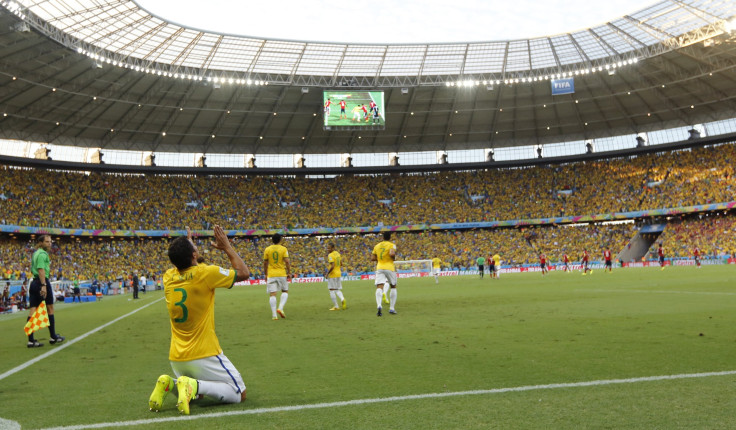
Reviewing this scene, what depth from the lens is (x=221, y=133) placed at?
2387 inches

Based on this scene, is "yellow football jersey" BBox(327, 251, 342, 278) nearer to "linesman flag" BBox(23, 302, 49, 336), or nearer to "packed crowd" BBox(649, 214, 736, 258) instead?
"linesman flag" BBox(23, 302, 49, 336)

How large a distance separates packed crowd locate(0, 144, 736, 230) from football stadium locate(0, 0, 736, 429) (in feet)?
0.93

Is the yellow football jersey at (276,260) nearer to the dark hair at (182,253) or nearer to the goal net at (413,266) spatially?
the dark hair at (182,253)

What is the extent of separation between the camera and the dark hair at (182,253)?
18.5 feet

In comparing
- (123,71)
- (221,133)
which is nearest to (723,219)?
(221,133)

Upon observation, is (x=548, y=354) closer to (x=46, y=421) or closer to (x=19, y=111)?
(x=46, y=421)

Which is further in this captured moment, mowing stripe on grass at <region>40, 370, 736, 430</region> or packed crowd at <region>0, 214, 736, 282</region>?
packed crowd at <region>0, 214, 736, 282</region>

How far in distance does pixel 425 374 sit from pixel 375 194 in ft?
205

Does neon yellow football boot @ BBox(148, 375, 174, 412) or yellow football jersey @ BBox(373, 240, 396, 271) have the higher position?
yellow football jersey @ BBox(373, 240, 396, 271)

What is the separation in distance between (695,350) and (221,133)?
57.9 m

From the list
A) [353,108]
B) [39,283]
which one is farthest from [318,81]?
[39,283]

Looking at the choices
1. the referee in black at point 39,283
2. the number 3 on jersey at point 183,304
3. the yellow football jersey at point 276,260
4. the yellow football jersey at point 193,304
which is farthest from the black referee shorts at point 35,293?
the number 3 on jersey at point 183,304

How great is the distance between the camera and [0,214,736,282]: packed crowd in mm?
53094

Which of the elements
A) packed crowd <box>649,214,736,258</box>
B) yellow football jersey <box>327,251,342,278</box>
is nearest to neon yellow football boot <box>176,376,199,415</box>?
yellow football jersey <box>327,251,342,278</box>
